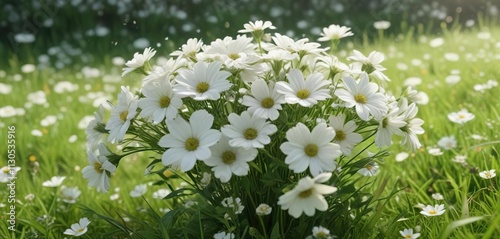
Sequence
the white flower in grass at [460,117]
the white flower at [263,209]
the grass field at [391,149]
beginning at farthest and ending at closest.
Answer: the white flower in grass at [460,117] → the grass field at [391,149] → the white flower at [263,209]

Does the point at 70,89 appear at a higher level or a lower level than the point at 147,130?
lower

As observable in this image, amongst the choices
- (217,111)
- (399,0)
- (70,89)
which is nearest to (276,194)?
(217,111)

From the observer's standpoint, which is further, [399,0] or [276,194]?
[399,0]

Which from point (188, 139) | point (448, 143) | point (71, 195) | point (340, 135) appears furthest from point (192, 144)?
point (448, 143)

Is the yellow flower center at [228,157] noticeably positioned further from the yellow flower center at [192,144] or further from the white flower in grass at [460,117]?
the white flower in grass at [460,117]

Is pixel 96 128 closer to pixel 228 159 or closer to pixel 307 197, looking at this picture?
pixel 228 159

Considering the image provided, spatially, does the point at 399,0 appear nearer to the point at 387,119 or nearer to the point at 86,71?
the point at 86,71

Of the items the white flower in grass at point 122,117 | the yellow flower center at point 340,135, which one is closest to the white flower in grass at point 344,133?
the yellow flower center at point 340,135
